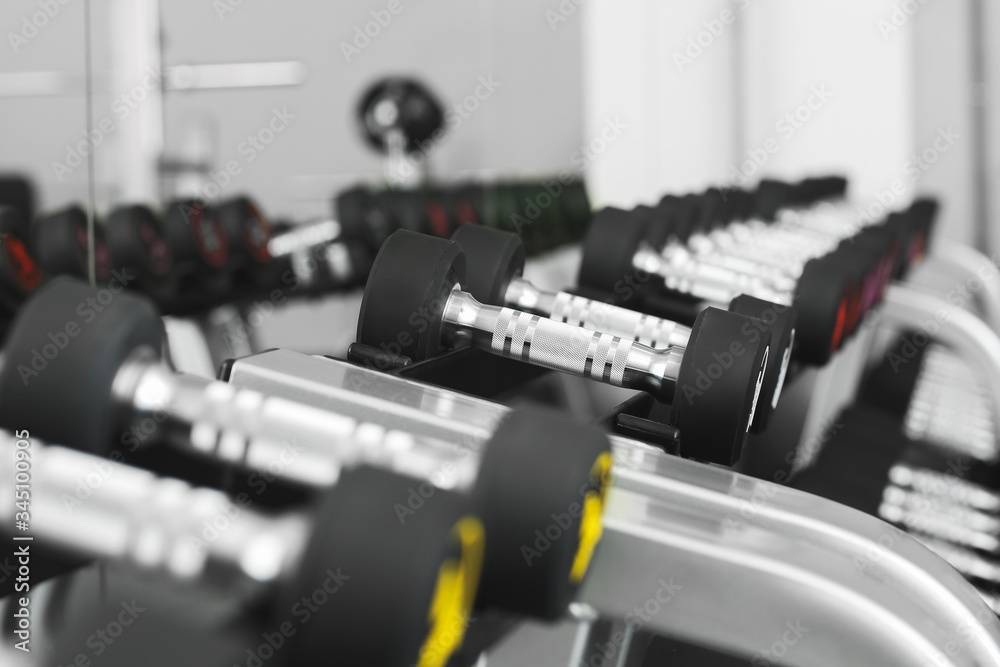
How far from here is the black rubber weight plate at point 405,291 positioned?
27.0 inches

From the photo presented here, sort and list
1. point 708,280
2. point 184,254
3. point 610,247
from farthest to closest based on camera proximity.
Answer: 1. point 184,254
2. point 708,280
3. point 610,247

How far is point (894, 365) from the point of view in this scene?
2545 mm

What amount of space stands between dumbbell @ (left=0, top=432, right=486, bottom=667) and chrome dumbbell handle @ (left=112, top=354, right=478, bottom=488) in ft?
0.24

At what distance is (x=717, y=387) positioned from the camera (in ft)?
2.09

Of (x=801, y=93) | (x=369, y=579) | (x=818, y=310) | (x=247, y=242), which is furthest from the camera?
(x=801, y=93)

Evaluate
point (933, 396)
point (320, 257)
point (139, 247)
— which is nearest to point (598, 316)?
point (139, 247)

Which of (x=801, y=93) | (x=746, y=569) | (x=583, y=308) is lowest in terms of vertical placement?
(x=746, y=569)

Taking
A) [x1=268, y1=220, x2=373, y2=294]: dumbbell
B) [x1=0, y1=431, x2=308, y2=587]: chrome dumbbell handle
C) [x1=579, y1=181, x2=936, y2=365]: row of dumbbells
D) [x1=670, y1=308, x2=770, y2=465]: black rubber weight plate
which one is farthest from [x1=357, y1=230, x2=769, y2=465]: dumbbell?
[x1=268, y1=220, x2=373, y2=294]: dumbbell

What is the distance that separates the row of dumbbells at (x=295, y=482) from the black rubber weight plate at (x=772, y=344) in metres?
0.32

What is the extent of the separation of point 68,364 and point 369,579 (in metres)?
0.23

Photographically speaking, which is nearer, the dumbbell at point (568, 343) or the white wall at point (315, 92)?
the dumbbell at point (568, 343)

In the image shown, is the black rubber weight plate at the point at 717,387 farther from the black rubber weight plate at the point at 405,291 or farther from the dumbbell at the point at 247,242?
the dumbbell at the point at 247,242

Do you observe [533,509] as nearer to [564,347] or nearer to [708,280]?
[564,347]

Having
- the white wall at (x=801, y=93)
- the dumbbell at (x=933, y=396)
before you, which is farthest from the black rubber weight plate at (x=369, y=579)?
the white wall at (x=801, y=93)
